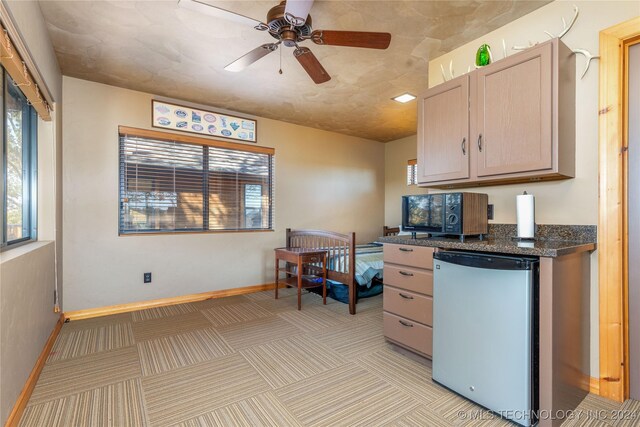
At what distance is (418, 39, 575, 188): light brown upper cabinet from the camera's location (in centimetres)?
179

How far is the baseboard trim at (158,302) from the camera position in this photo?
318 centimetres

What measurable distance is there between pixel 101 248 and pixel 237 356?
2.08 meters

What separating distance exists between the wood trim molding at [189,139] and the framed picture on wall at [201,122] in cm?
8

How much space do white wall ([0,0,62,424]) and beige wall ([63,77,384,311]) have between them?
9.9 inches

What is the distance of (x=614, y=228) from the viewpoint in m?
1.78

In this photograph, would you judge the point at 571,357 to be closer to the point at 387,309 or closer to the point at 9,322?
the point at 387,309

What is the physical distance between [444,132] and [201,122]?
296 centimetres

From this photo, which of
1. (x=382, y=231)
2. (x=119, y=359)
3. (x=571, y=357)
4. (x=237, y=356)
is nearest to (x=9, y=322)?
(x=119, y=359)

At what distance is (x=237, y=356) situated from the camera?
7.71 ft

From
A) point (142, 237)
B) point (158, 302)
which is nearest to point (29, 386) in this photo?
point (158, 302)

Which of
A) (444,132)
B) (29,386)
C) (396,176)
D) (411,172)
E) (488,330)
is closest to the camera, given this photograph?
(488,330)

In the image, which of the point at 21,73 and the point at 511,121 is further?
the point at 511,121

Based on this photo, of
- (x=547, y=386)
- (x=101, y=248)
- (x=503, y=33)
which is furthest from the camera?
(x=101, y=248)

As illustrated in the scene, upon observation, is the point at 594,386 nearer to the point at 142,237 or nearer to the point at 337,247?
the point at 337,247
